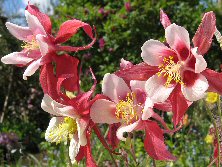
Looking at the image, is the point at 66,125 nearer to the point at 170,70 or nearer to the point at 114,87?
the point at 114,87

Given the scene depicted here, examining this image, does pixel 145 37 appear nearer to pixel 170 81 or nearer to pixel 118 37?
pixel 118 37

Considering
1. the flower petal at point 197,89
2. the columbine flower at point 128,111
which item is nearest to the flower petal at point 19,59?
the columbine flower at point 128,111

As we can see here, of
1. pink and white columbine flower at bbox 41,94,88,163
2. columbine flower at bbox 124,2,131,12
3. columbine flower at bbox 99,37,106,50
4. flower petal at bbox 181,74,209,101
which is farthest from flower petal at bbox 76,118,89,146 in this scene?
columbine flower at bbox 99,37,106,50

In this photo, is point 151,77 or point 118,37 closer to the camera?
point 151,77

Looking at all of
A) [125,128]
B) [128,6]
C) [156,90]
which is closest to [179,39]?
[156,90]

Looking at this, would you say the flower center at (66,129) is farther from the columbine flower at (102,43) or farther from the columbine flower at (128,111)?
the columbine flower at (102,43)

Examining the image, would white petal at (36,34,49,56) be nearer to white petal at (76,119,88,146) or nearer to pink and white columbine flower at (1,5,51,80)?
pink and white columbine flower at (1,5,51,80)

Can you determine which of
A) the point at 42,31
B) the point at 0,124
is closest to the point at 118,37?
the point at 0,124
